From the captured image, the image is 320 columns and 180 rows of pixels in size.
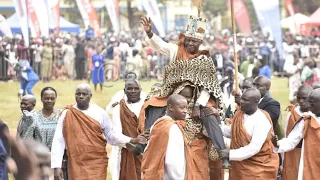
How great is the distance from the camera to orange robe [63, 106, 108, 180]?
11.8 m

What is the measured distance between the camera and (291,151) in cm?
1214

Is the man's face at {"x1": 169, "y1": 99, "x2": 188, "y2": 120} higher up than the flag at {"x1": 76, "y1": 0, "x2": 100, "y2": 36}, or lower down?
lower down

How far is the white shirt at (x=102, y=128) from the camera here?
11.7 meters

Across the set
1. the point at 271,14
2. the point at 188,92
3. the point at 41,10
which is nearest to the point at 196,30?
the point at 188,92

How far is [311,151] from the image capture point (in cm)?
1107

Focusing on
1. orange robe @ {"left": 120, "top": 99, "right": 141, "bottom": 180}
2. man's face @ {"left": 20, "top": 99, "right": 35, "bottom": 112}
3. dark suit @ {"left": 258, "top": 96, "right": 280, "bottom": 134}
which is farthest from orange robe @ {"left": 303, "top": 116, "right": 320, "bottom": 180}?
man's face @ {"left": 20, "top": 99, "right": 35, "bottom": 112}

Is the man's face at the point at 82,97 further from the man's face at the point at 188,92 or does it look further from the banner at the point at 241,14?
the banner at the point at 241,14

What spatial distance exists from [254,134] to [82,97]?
2.12m

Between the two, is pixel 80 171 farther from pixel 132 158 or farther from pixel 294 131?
pixel 294 131

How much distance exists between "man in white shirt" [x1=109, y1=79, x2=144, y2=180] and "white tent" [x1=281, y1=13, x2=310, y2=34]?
110 feet

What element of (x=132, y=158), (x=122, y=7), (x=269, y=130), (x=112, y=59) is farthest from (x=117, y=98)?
(x=122, y=7)

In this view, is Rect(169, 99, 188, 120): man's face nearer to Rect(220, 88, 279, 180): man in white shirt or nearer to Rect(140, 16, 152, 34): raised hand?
Rect(220, 88, 279, 180): man in white shirt

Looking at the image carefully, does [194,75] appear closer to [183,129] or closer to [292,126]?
[183,129]

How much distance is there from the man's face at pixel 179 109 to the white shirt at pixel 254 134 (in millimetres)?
1173
